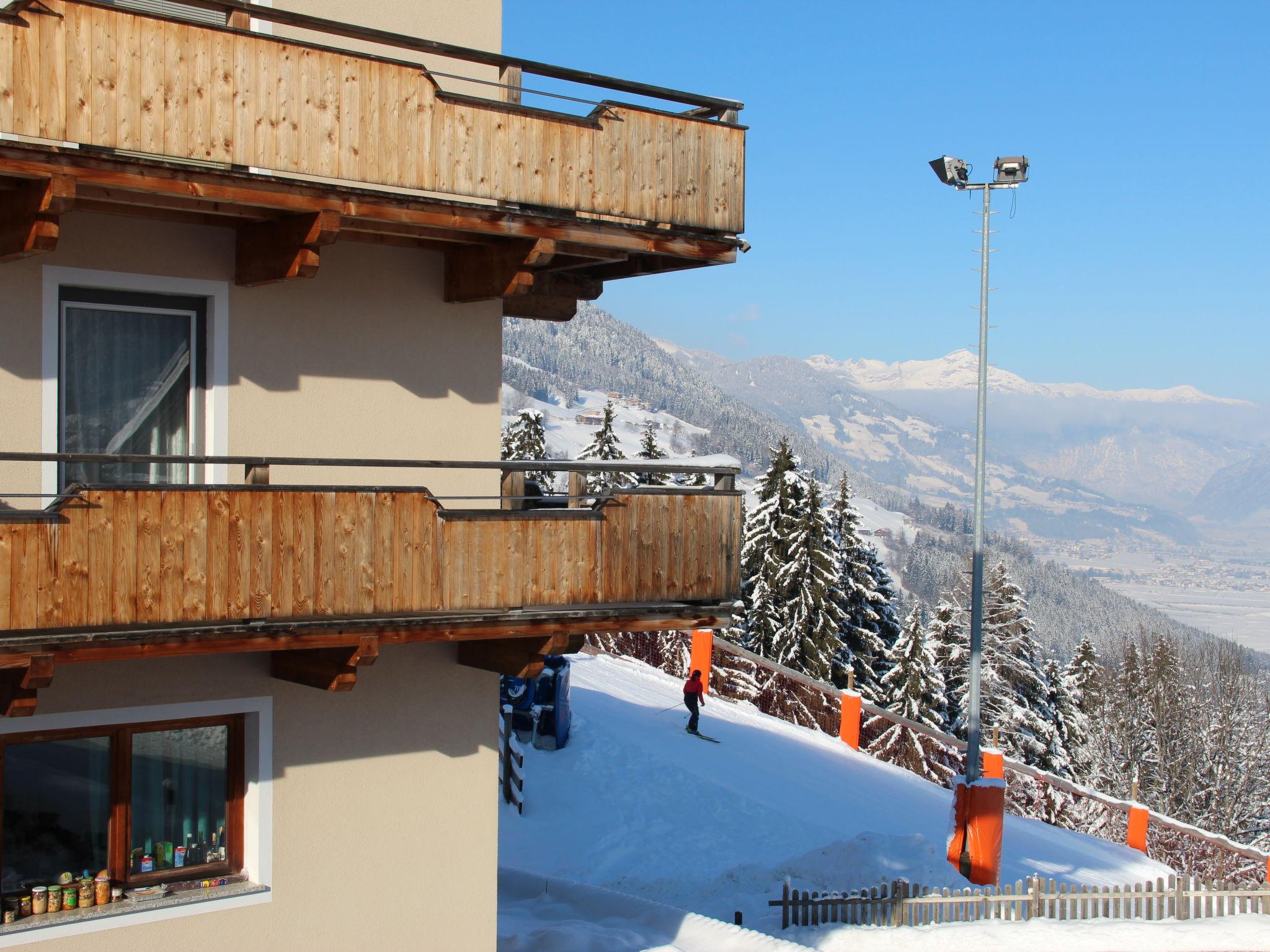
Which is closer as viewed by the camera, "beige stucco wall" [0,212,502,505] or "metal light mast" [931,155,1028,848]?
"beige stucco wall" [0,212,502,505]

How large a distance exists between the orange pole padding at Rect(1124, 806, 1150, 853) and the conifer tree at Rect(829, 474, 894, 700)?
19.1 meters

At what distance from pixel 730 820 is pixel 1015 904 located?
19.1 ft

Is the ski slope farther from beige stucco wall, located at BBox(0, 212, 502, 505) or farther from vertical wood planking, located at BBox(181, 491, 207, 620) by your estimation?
vertical wood planking, located at BBox(181, 491, 207, 620)

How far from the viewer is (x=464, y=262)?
10.4 metres

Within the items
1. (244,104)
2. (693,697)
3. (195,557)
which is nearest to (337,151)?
(244,104)

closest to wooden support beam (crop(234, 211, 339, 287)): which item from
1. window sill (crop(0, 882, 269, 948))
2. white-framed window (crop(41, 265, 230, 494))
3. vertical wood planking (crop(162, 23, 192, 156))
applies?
white-framed window (crop(41, 265, 230, 494))

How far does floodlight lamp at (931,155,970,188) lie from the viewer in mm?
21484

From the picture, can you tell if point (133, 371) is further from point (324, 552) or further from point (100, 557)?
point (324, 552)

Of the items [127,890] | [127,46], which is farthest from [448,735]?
[127,46]

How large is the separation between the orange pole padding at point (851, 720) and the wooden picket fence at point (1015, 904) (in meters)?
11.4

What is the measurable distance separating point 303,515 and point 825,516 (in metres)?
45.3

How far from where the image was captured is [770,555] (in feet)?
173

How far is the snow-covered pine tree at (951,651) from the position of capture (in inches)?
2156

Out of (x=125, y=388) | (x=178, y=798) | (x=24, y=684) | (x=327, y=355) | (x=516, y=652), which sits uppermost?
(x=327, y=355)
